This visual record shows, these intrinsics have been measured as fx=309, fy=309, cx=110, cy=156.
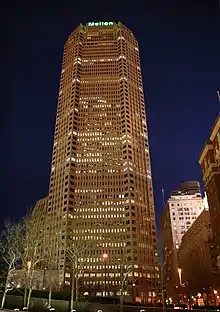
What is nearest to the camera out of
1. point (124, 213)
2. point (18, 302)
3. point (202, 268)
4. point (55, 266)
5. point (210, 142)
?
point (18, 302)

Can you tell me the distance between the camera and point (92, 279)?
151000 millimetres

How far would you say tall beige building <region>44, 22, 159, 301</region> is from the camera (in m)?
152

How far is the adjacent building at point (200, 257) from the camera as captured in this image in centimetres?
12532

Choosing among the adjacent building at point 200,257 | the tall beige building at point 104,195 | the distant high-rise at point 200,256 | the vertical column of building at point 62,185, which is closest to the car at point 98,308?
the distant high-rise at point 200,256

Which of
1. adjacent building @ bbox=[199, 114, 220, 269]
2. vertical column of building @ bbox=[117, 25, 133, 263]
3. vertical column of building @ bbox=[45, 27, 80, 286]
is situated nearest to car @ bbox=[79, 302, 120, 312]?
adjacent building @ bbox=[199, 114, 220, 269]

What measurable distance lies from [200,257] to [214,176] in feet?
174

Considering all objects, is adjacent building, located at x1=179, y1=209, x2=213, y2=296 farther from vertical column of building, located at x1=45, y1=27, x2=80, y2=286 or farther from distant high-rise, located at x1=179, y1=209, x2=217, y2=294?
vertical column of building, located at x1=45, y1=27, x2=80, y2=286

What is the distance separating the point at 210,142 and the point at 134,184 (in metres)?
64.1

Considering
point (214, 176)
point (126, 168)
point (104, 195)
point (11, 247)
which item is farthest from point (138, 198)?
point (11, 247)

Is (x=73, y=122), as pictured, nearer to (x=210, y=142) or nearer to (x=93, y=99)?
(x=93, y=99)

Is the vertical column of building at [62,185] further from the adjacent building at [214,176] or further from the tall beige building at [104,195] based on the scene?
the adjacent building at [214,176]

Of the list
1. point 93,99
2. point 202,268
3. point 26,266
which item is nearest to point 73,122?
point 93,99

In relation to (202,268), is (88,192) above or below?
above

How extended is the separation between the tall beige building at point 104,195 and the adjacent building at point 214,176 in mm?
49643
